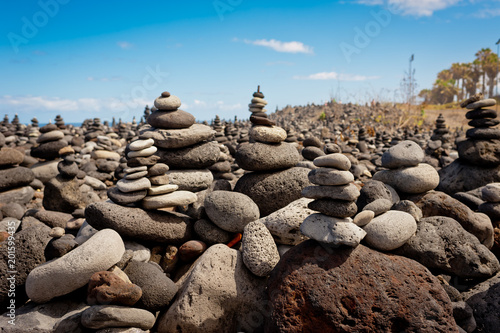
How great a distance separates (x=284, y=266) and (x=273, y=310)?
0.59 m

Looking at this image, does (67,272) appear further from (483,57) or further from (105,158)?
Result: (483,57)

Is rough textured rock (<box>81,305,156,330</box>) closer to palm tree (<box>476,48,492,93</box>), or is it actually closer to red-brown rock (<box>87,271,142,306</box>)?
red-brown rock (<box>87,271,142,306</box>)

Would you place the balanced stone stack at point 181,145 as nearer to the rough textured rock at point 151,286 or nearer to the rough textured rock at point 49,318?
the rough textured rock at point 151,286

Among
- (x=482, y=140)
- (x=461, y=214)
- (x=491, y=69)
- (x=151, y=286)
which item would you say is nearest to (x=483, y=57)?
(x=491, y=69)

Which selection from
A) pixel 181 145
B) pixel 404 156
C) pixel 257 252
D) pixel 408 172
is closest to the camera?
pixel 257 252

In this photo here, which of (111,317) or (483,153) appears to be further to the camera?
(483,153)

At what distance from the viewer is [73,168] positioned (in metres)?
8.90

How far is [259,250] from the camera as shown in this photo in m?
5.13

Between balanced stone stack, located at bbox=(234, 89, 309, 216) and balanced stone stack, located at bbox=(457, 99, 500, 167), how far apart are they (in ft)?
17.0

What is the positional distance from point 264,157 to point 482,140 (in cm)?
638

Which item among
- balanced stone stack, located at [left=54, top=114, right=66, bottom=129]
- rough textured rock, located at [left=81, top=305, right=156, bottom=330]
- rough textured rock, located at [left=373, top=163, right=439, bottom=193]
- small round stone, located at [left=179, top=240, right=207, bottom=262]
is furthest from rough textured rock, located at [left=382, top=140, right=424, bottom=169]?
balanced stone stack, located at [left=54, top=114, right=66, bottom=129]

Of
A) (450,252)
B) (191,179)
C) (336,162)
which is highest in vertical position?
(336,162)

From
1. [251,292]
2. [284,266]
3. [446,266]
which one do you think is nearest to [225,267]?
[251,292]

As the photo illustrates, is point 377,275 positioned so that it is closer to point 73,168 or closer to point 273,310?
point 273,310
